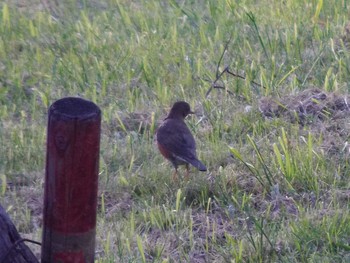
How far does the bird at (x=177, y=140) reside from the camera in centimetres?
593

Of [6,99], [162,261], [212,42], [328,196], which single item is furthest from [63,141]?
[212,42]

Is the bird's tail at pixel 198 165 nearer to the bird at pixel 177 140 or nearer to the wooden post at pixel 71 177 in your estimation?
the bird at pixel 177 140

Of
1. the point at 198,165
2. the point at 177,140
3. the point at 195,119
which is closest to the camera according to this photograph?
the point at 198,165

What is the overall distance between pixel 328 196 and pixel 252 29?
3037 mm

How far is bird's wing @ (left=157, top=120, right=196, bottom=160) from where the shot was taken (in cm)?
597

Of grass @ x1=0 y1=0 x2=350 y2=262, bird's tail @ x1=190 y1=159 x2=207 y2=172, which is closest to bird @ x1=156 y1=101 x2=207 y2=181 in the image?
bird's tail @ x1=190 y1=159 x2=207 y2=172

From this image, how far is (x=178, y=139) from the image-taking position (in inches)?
242

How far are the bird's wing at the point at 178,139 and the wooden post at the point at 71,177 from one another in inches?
87.9

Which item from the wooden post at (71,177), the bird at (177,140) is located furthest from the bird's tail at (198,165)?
the wooden post at (71,177)

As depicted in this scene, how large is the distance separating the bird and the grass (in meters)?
0.11

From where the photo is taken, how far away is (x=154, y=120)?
22.4 feet

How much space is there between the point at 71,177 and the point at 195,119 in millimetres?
3317

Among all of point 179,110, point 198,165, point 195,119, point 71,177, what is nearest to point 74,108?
point 71,177

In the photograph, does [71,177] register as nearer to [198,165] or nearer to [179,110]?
[198,165]
